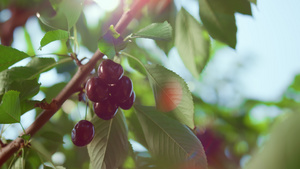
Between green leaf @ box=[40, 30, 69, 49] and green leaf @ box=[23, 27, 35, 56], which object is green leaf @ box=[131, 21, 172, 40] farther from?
green leaf @ box=[23, 27, 35, 56]

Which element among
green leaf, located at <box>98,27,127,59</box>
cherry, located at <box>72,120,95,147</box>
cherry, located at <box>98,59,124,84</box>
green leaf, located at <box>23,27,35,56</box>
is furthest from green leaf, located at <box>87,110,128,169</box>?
green leaf, located at <box>23,27,35,56</box>

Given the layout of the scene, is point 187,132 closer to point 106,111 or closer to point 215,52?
point 106,111

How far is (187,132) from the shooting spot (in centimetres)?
86

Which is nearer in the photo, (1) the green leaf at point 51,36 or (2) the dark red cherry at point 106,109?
(1) the green leaf at point 51,36

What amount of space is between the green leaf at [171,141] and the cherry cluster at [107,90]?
92 millimetres

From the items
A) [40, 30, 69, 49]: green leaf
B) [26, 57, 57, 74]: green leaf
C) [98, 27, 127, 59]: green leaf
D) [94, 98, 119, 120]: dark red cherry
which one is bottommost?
[94, 98, 119, 120]: dark red cherry

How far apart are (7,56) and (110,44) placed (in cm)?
33

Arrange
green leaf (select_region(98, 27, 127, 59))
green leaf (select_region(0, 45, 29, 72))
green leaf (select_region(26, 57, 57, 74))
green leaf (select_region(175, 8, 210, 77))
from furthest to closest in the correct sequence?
green leaf (select_region(175, 8, 210, 77))
green leaf (select_region(26, 57, 57, 74))
green leaf (select_region(0, 45, 29, 72))
green leaf (select_region(98, 27, 127, 59))

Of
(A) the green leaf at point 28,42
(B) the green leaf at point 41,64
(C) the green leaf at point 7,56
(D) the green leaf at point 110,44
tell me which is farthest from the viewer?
(A) the green leaf at point 28,42

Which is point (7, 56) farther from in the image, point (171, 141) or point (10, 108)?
point (171, 141)

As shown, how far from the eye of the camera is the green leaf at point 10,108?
0.81 m

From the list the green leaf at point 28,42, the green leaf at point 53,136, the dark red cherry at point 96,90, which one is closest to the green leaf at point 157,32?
the dark red cherry at point 96,90

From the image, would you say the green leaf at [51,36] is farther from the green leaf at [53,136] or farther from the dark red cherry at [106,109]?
the green leaf at [53,136]

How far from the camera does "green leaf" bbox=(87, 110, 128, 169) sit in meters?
0.89
